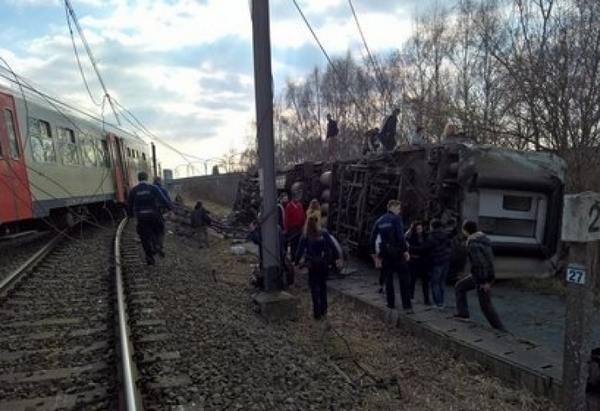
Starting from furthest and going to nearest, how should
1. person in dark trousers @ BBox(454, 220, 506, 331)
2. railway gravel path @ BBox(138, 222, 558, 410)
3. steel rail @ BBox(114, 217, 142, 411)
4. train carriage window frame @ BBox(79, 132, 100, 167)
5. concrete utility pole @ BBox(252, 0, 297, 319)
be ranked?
train carriage window frame @ BBox(79, 132, 100, 167)
concrete utility pole @ BBox(252, 0, 297, 319)
person in dark trousers @ BBox(454, 220, 506, 331)
railway gravel path @ BBox(138, 222, 558, 410)
steel rail @ BBox(114, 217, 142, 411)

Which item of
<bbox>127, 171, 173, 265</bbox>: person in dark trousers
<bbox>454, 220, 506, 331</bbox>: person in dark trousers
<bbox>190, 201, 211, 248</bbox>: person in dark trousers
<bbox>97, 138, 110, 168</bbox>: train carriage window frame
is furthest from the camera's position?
<bbox>97, 138, 110, 168</bbox>: train carriage window frame

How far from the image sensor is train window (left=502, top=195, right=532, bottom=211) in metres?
11.0

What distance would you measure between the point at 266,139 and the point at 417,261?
117 inches

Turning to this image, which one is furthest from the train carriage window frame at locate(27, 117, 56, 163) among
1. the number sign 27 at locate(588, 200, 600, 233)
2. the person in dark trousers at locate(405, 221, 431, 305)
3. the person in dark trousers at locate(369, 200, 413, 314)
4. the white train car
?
the number sign 27 at locate(588, 200, 600, 233)

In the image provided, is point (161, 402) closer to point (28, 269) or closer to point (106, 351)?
point (106, 351)

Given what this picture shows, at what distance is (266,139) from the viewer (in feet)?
28.0

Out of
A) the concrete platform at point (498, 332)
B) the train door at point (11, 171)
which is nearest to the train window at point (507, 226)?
the concrete platform at point (498, 332)

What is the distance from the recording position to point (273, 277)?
8445mm

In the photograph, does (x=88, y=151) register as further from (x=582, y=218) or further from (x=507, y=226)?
(x=582, y=218)

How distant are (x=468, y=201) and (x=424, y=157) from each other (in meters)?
1.38

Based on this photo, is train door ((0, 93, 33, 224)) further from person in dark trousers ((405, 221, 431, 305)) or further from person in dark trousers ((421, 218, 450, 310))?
person in dark trousers ((421, 218, 450, 310))

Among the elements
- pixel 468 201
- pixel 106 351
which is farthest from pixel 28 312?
pixel 468 201

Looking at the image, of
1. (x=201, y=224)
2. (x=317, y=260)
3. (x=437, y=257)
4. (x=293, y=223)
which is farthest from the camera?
(x=201, y=224)

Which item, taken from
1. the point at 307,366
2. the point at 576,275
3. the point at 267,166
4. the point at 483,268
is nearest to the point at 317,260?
the point at 267,166
